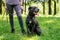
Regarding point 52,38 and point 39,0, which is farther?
point 39,0

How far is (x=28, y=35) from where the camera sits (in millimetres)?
7793

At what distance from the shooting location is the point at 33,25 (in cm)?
780

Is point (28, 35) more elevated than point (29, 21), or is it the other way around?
point (29, 21)

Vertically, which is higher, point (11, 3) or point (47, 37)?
point (11, 3)

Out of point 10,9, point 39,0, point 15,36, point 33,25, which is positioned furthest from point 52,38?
point 39,0

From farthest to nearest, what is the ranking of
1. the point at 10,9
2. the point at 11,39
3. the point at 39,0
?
the point at 39,0
the point at 10,9
the point at 11,39

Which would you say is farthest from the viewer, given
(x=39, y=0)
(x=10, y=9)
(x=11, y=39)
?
(x=39, y=0)

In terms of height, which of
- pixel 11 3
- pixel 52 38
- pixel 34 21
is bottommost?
pixel 52 38

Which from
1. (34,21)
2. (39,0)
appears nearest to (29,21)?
(34,21)

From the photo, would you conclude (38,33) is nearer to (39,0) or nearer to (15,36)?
(15,36)

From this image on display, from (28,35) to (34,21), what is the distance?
0.52 meters

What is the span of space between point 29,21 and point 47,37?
880mm

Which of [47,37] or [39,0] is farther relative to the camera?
[39,0]

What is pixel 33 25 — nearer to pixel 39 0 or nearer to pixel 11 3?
pixel 11 3
